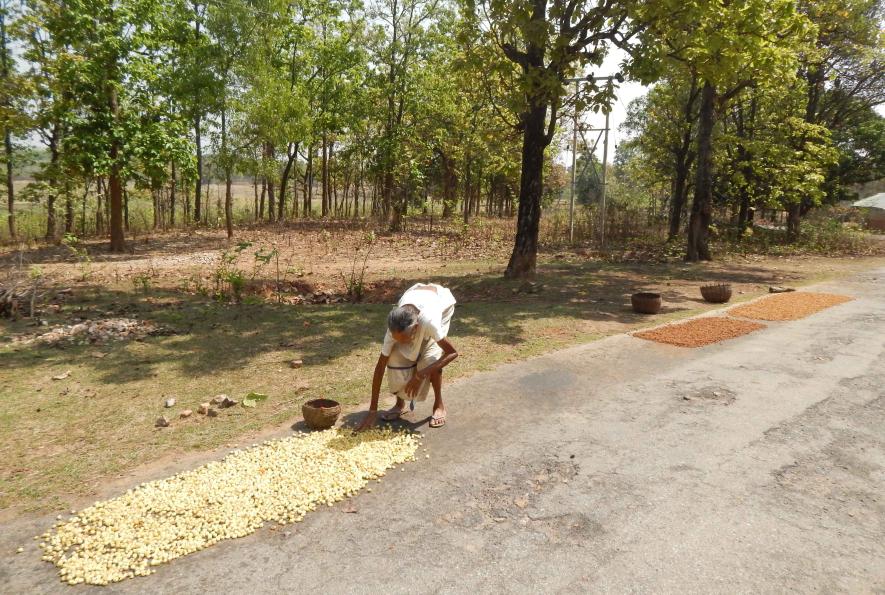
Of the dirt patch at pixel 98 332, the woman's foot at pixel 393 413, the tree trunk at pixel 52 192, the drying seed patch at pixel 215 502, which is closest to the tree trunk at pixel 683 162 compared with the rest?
the woman's foot at pixel 393 413

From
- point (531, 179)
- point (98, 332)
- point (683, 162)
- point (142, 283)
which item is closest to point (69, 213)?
point (142, 283)

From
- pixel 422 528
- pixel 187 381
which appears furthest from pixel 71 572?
pixel 187 381

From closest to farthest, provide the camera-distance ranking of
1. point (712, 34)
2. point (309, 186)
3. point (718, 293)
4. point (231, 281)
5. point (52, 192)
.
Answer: point (231, 281)
point (712, 34)
point (718, 293)
point (52, 192)
point (309, 186)

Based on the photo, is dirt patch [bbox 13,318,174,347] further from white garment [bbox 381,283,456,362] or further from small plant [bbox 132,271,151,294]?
white garment [bbox 381,283,456,362]

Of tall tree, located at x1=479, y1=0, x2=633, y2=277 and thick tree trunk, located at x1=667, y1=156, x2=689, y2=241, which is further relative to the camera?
thick tree trunk, located at x1=667, y1=156, x2=689, y2=241

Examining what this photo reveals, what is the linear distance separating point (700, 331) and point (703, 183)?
8968mm

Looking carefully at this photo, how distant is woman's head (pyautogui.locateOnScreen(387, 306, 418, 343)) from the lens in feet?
13.5

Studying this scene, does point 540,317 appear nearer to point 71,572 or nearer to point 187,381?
point 187,381

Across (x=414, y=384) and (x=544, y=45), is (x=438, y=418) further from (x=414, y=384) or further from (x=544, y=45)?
(x=544, y=45)

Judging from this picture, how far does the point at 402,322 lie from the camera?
4.12 metres

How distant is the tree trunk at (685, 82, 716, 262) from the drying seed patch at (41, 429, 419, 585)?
45.6ft

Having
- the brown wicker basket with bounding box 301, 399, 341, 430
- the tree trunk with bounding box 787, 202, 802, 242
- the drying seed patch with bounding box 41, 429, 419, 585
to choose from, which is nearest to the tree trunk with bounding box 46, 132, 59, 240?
the brown wicker basket with bounding box 301, 399, 341, 430

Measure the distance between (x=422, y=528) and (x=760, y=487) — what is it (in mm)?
2331

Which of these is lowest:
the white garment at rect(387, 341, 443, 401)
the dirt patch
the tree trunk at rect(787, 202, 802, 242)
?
the dirt patch
